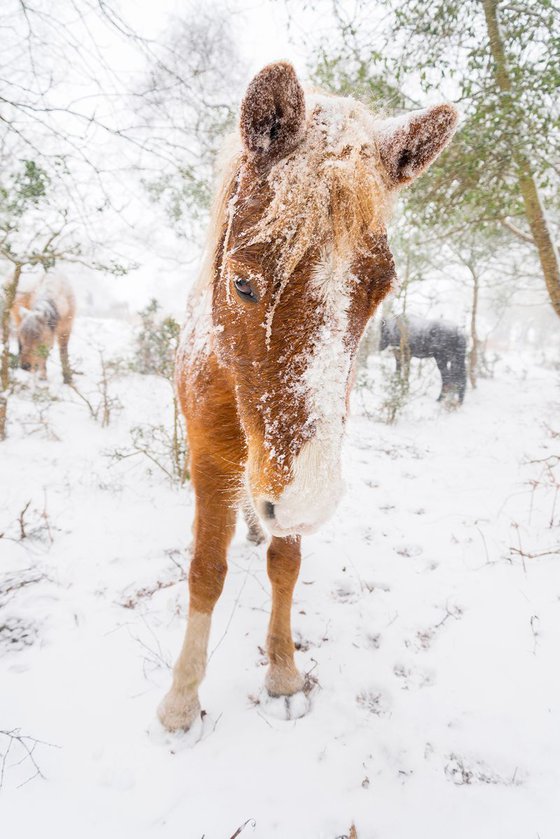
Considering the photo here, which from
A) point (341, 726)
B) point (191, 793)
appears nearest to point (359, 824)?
point (341, 726)

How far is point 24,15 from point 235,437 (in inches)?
118

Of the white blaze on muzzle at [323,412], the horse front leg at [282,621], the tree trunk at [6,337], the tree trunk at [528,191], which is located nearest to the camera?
the white blaze on muzzle at [323,412]

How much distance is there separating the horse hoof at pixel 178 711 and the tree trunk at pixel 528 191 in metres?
4.82

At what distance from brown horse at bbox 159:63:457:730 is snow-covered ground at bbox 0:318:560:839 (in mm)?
1331

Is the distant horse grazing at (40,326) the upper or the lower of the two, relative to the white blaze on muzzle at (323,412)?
upper

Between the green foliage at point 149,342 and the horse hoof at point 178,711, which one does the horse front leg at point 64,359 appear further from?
the horse hoof at point 178,711

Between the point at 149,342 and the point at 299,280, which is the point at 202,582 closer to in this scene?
the point at 299,280

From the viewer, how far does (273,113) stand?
1.28 meters

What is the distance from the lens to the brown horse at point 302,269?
A: 1177 millimetres

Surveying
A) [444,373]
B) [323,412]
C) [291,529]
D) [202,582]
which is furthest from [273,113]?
[444,373]

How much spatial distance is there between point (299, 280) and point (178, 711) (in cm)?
211

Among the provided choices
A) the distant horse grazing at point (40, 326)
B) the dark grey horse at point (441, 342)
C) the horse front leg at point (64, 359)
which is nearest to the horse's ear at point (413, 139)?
the horse front leg at point (64, 359)

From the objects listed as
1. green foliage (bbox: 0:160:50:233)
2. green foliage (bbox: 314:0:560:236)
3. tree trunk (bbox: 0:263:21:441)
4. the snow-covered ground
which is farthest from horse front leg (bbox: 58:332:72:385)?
green foliage (bbox: 314:0:560:236)

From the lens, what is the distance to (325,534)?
3.85 metres
